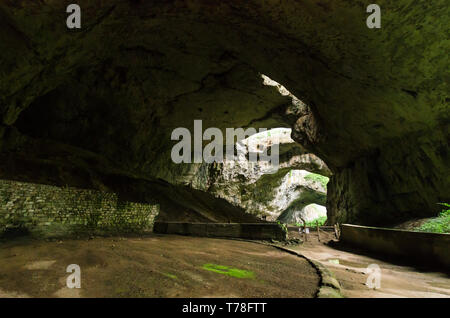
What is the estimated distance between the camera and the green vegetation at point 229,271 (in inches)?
152

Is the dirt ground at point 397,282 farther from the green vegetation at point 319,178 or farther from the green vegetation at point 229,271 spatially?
the green vegetation at point 319,178

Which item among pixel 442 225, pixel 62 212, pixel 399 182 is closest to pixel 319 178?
pixel 399 182

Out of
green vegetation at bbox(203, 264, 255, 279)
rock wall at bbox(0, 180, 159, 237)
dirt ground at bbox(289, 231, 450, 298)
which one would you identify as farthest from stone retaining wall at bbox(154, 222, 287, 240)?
green vegetation at bbox(203, 264, 255, 279)

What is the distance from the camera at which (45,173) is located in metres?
8.25

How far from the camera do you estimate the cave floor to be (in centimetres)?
287

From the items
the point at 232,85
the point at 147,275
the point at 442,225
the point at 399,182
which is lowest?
the point at 147,275

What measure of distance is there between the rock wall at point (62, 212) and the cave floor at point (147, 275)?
1463mm

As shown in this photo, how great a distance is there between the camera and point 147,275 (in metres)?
3.58

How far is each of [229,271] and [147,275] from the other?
1.36m

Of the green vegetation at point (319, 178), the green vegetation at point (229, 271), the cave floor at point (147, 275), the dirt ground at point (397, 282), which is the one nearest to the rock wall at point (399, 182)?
the dirt ground at point (397, 282)

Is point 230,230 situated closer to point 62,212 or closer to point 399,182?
point 62,212
